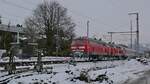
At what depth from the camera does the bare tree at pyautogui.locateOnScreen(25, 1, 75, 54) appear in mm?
81812

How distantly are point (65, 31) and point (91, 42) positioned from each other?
26036mm

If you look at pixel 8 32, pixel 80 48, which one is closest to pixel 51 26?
pixel 8 32

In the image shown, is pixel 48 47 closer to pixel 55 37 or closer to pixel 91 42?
pixel 55 37

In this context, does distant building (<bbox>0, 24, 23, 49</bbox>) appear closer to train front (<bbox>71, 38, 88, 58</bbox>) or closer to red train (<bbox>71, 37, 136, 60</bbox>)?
red train (<bbox>71, 37, 136, 60</bbox>)

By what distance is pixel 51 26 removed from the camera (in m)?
82.5

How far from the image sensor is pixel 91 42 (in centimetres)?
5750

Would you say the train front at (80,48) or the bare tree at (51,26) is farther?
the bare tree at (51,26)

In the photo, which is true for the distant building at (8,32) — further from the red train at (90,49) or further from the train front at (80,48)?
the train front at (80,48)

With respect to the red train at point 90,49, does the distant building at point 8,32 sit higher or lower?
higher

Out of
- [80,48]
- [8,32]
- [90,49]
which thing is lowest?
[90,49]

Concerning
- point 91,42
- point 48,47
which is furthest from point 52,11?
point 91,42

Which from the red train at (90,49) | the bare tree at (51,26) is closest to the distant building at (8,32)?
the bare tree at (51,26)

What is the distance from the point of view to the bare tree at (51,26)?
81812 millimetres

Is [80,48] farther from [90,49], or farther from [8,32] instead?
[8,32]
